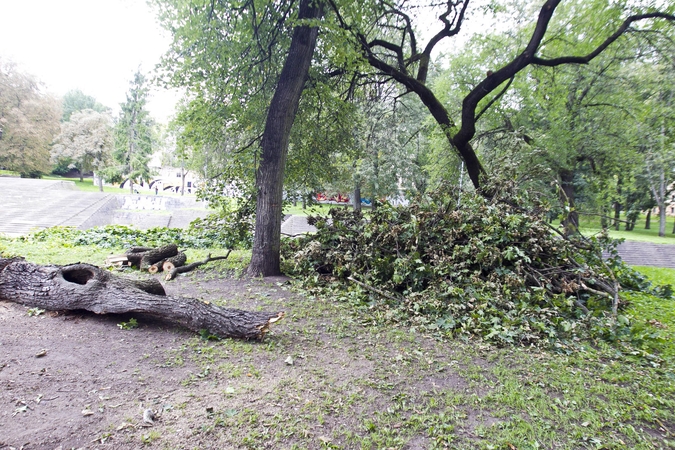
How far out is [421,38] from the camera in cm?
963

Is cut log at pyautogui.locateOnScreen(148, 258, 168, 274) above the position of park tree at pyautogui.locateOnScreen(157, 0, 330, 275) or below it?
below

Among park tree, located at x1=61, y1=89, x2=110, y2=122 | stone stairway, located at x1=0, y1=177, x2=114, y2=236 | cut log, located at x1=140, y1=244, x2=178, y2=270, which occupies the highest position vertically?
park tree, located at x1=61, y1=89, x2=110, y2=122

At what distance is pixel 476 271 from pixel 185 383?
150 inches

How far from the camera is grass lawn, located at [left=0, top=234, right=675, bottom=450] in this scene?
2.19 metres

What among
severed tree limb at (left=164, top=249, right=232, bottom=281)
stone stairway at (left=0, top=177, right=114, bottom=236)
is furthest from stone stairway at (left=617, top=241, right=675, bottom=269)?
stone stairway at (left=0, top=177, right=114, bottom=236)

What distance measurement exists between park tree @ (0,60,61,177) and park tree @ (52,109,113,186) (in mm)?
881

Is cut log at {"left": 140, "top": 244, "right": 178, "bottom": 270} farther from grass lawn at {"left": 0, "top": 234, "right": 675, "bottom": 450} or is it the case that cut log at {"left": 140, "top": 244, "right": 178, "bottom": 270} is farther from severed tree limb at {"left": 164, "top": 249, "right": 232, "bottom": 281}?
grass lawn at {"left": 0, "top": 234, "right": 675, "bottom": 450}

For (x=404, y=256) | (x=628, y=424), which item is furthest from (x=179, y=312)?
(x=628, y=424)

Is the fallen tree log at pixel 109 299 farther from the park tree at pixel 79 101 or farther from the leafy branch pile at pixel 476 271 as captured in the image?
the park tree at pixel 79 101

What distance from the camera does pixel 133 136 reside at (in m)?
28.5

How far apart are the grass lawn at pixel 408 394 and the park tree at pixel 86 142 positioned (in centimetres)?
3391

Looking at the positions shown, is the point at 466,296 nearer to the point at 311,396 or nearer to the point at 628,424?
the point at 628,424

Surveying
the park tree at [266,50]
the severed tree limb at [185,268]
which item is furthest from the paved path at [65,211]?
the park tree at [266,50]

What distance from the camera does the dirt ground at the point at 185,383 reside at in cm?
213
